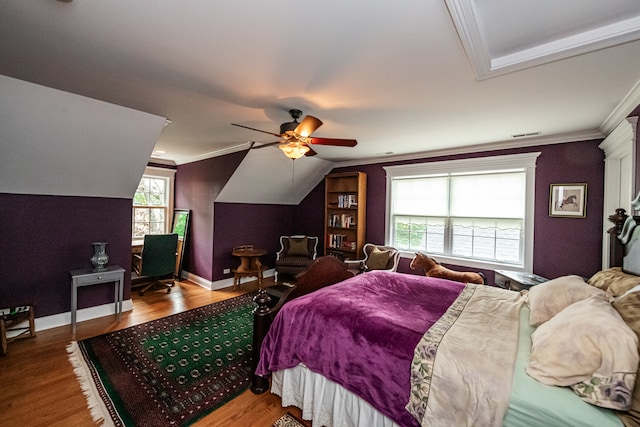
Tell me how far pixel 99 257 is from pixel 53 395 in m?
1.68

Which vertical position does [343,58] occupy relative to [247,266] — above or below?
above

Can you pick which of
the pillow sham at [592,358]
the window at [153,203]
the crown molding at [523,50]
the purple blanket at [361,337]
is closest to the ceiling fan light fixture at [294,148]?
the purple blanket at [361,337]

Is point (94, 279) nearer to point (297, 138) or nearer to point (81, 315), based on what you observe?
point (81, 315)

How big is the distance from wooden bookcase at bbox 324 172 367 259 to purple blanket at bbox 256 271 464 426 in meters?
2.73

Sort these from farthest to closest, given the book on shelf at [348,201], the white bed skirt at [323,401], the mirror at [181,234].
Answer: the mirror at [181,234] → the book on shelf at [348,201] → the white bed skirt at [323,401]

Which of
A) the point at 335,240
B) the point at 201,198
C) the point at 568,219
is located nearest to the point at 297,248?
the point at 335,240

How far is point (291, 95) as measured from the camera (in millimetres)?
2344

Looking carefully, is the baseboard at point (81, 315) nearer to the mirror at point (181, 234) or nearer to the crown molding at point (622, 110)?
the mirror at point (181, 234)

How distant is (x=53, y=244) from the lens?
3189 millimetres

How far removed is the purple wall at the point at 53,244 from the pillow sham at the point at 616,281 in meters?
5.10

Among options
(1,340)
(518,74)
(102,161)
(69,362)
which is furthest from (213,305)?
(518,74)

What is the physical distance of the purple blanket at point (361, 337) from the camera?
1.47 metres

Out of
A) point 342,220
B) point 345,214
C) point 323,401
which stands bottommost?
point 323,401

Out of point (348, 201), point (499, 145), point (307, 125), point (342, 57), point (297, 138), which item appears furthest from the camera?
point (348, 201)
